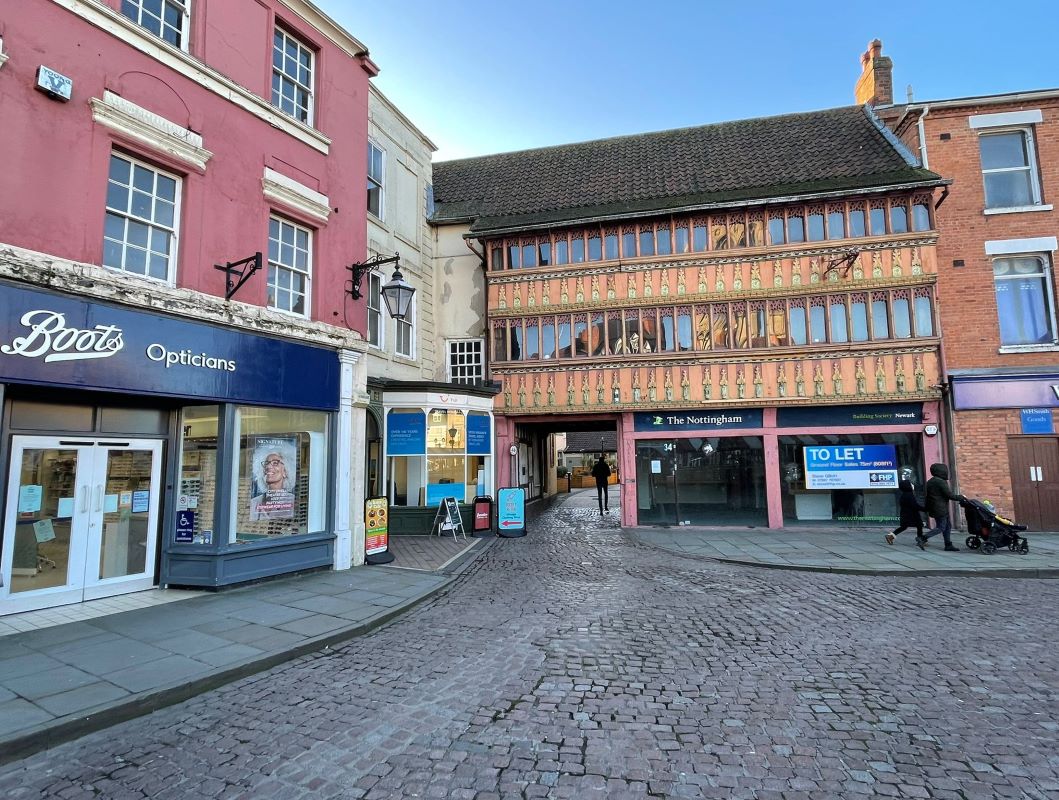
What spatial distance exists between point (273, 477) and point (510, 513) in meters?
6.83

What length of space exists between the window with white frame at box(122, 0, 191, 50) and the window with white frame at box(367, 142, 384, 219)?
6416mm

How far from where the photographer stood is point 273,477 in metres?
8.90

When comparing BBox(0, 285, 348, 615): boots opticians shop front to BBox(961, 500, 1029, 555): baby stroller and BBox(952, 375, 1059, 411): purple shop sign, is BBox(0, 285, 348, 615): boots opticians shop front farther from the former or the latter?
BBox(952, 375, 1059, 411): purple shop sign

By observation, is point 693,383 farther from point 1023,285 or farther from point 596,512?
point 1023,285

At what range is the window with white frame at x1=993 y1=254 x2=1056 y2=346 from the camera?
13953 mm

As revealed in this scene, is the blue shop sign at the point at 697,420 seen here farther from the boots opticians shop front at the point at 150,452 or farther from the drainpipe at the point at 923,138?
the boots opticians shop front at the point at 150,452

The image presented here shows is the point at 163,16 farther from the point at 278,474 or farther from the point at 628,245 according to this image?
the point at 628,245

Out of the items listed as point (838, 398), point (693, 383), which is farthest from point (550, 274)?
point (838, 398)

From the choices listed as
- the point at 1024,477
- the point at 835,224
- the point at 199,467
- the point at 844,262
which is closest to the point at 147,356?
the point at 199,467

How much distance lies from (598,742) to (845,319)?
14.5 m

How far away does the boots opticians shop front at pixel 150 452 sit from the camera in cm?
645

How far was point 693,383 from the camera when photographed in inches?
606

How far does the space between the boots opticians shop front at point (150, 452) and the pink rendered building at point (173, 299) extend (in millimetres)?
25

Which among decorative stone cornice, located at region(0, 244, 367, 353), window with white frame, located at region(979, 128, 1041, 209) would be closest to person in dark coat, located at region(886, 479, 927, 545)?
window with white frame, located at region(979, 128, 1041, 209)
